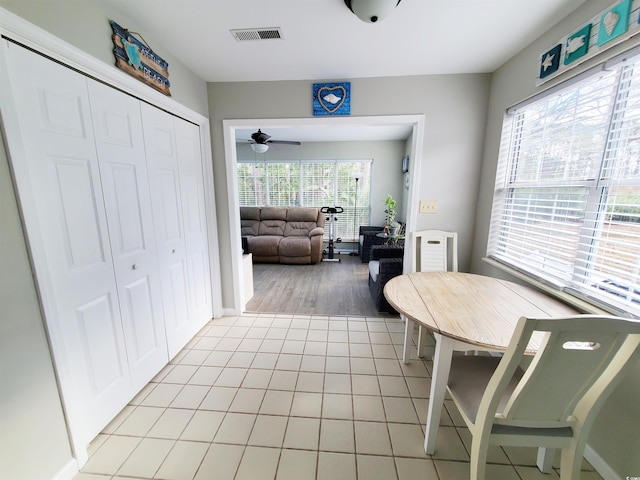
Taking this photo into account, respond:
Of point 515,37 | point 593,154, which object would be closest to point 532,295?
point 593,154

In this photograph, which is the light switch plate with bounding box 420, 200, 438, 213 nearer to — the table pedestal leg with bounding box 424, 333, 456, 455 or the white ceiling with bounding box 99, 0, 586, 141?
the white ceiling with bounding box 99, 0, 586, 141

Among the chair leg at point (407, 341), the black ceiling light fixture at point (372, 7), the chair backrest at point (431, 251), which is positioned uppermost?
the black ceiling light fixture at point (372, 7)

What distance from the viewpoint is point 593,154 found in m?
1.35

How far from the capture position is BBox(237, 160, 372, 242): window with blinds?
5707 millimetres

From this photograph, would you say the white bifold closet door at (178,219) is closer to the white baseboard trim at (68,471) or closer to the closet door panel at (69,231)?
the closet door panel at (69,231)

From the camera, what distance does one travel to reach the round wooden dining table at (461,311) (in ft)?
3.66

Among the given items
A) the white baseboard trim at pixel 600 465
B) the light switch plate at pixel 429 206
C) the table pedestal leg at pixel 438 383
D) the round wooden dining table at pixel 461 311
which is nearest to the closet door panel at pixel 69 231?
the round wooden dining table at pixel 461 311

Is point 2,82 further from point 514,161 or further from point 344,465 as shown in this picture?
point 514,161

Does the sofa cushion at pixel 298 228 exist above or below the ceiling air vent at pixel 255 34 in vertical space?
below

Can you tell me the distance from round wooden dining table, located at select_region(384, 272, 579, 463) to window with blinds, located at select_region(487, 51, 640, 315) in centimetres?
24

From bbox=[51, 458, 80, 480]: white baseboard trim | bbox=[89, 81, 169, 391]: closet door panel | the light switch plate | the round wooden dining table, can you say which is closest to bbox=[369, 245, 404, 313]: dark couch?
the light switch plate

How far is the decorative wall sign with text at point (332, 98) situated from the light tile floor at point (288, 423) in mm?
2194

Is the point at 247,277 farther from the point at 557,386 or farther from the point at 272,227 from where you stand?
the point at 557,386

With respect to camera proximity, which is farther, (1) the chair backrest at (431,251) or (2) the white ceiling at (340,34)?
(1) the chair backrest at (431,251)
